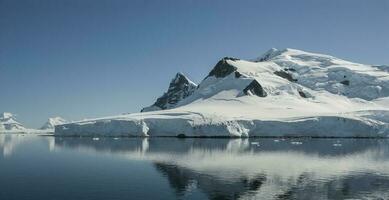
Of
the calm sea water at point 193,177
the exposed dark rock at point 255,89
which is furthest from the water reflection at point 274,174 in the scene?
the exposed dark rock at point 255,89

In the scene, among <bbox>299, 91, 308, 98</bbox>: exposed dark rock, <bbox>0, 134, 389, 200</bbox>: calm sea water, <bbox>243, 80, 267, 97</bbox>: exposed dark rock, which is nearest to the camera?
<bbox>0, 134, 389, 200</bbox>: calm sea water

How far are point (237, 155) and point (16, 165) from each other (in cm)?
3770

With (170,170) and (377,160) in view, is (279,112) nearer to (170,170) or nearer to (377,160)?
(377,160)

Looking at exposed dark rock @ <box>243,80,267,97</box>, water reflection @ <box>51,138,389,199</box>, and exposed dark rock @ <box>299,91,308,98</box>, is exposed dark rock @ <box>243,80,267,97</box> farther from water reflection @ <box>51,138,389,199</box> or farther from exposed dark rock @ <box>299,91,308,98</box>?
water reflection @ <box>51,138,389,199</box>

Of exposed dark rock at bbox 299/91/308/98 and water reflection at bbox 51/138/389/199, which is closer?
water reflection at bbox 51/138/389/199

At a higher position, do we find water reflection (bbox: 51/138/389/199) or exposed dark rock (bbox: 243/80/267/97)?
exposed dark rock (bbox: 243/80/267/97)

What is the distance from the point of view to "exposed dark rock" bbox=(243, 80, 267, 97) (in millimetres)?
188000

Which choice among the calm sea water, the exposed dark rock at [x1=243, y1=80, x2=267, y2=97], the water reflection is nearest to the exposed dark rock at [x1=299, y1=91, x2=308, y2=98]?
the exposed dark rock at [x1=243, y1=80, x2=267, y2=97]

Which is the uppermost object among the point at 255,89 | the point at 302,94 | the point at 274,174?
the point at 255,89

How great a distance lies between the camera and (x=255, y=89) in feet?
621

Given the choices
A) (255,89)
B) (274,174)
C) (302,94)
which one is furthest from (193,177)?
(302,94)

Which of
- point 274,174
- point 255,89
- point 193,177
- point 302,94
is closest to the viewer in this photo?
point 193,177

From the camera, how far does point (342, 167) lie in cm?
6888

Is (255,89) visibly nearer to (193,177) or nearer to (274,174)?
(274,174)
